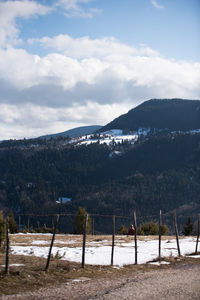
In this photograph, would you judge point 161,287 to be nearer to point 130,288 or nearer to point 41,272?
point 130,288

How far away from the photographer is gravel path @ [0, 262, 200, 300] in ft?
33.1

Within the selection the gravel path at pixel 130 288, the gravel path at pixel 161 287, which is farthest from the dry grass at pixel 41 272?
the gravel path at pixel 161 287

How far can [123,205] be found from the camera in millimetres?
197625

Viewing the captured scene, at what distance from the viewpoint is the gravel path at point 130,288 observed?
397 inches

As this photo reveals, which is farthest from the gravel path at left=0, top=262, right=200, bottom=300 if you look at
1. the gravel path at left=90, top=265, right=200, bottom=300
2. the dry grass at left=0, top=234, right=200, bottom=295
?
the dry grass at left=0, top=234, right=200, bottom=295

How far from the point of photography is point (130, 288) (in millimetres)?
11102

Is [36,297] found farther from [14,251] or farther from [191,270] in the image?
[14,251]

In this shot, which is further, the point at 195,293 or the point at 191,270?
the point at 191,270

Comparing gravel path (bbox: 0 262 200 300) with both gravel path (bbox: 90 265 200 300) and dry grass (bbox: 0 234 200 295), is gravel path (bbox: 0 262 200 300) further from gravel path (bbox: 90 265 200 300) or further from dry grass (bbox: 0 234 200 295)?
dry grass (bbox: 0 234 200 295)

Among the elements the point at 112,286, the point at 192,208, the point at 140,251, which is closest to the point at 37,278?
the point at 112,286

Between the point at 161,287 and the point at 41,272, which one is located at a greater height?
the point at 161,287

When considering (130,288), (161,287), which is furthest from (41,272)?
(161,287)

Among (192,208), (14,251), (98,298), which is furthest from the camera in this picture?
(192,208)

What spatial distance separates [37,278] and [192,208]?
7132 inches
